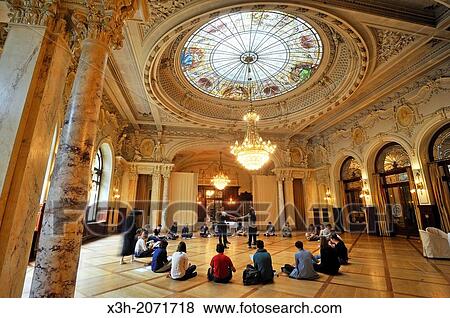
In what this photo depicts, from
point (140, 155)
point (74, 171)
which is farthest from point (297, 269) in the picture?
point (140, 155)

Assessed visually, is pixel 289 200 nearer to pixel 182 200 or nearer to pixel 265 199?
pixel 265 199

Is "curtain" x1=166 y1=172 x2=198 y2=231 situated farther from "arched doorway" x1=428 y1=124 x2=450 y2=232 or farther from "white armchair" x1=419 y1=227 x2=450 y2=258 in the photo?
"arched doorway" x1=428 y1=124 x2=450 y2=232

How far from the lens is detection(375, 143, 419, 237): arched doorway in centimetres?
916

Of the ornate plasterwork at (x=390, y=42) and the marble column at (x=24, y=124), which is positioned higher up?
the ornate plasterwork at (x=390, y=42)

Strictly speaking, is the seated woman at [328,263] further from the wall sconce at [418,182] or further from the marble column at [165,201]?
the marble column at [165,201]

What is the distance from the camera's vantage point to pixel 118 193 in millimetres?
11148

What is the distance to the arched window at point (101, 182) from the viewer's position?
944cm

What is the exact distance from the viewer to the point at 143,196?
12.2 metres

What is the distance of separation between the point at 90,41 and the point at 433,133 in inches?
421

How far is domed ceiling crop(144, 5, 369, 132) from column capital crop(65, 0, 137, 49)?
3056mm

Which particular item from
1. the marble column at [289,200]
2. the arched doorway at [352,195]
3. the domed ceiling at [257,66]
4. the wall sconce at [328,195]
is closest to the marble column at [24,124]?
the domed ceiling at [257,66]

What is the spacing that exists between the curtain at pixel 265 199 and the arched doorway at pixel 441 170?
23.7 ft

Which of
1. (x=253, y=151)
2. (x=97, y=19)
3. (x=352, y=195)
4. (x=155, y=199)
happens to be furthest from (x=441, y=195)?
(x=155, y=199)

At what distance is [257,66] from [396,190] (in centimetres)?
805
